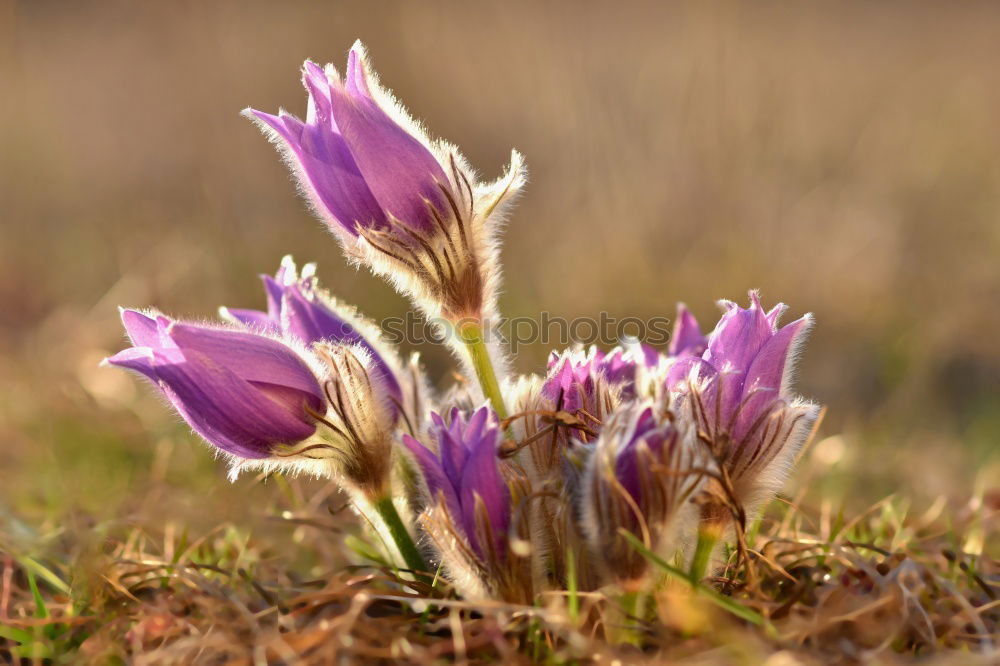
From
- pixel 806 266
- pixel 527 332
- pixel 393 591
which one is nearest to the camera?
pixel 393 591

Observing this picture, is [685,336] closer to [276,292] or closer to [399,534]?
[399,534]

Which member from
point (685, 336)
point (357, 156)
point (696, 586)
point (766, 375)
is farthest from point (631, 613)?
point (357, 156)

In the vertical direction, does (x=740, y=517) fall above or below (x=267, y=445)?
below

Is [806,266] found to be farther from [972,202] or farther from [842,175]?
[972,202]

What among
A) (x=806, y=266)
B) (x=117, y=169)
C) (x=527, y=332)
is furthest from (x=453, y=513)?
(x=117, y=169)

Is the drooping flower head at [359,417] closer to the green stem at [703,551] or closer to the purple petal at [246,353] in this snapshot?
the purple petal at [246,353]
